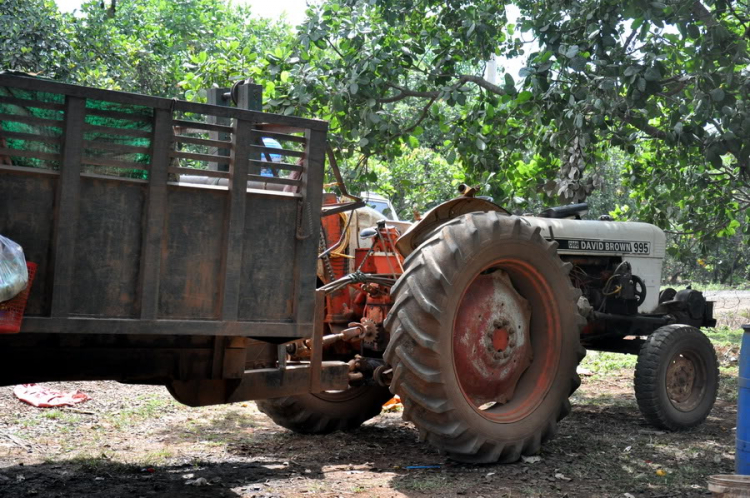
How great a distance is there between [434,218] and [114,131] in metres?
2.71

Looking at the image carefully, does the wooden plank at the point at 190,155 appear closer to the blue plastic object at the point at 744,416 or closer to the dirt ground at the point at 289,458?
the dirt ground at the point at 289,458

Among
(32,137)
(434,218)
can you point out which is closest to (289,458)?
(434,218)

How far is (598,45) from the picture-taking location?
8156 millimetres

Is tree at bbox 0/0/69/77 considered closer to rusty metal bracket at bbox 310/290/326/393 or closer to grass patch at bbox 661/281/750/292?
rusty metal bracket at bbox 310/290/326/393

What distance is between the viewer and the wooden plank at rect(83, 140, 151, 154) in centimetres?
366

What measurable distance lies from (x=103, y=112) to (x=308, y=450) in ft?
10.4

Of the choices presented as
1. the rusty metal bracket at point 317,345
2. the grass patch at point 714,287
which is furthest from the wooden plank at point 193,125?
the grass patch at point 714,287

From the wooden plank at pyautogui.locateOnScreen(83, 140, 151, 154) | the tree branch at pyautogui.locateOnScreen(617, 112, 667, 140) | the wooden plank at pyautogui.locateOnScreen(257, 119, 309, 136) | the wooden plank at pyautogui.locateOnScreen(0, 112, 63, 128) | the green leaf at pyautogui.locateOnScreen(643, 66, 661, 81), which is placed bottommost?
the wooden plank at pyautogui.locateOnScreen(83, 140, 151, 154)

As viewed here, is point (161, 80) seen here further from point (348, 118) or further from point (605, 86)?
point (605, 86)

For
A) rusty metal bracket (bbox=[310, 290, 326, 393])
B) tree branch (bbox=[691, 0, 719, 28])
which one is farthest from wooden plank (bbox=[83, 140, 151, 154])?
tree branch (bbox=[691, 0, 719, 28])

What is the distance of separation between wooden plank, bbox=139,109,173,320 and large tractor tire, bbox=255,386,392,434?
2.62 m

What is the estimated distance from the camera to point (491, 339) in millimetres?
5539

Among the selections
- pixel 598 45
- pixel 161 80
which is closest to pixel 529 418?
pixel 598 45

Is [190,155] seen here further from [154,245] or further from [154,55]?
[154,55]
